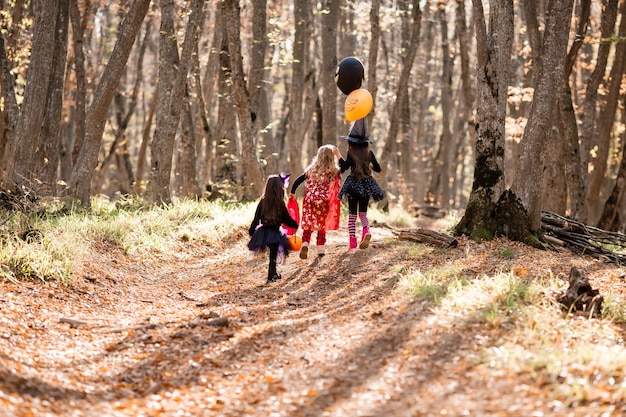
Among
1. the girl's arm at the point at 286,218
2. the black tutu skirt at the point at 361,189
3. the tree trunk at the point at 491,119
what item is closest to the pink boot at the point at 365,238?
Answer: the black tutu skirt at the point at 361,189

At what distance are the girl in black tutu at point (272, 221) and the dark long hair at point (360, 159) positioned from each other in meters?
1.33

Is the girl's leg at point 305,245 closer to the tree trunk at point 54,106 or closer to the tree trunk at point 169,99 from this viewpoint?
the tree trunk at point 169,99

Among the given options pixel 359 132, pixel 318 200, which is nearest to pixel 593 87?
pixel 359 132

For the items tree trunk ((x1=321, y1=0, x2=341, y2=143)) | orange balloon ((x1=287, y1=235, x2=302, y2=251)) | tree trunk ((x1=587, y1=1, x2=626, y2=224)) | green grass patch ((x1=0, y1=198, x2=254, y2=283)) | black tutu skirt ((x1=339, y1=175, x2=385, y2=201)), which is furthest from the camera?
tree trunk ((x1=321, y1=0, x2=341, y2=143))

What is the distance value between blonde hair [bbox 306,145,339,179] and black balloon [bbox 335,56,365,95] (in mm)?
1403

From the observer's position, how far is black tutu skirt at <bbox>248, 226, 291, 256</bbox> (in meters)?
9.50

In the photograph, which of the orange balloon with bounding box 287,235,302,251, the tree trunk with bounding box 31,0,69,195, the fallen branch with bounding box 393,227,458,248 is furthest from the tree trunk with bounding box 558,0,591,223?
the tree trunk with bounding box 31,0,69,195

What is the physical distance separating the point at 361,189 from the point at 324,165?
0.67m

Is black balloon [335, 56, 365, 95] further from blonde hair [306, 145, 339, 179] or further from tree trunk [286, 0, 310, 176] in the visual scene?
tree trunk [286, 0, 310, 176]

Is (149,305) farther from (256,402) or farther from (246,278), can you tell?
(256,402)

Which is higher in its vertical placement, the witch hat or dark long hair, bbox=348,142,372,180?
the witch hat

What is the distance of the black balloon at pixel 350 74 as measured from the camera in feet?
36.2

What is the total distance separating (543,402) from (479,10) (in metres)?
7.92

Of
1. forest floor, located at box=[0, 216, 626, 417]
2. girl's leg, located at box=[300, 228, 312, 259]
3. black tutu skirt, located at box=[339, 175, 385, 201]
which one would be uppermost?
black tutu skirt, located at box=[339, 175, 385, 201]
